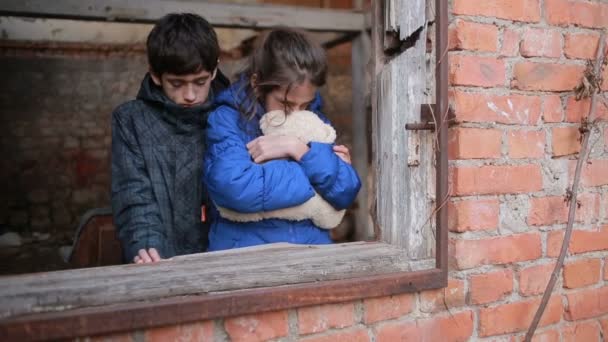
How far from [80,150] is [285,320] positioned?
18.3 ft

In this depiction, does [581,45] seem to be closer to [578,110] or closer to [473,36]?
[578,110]

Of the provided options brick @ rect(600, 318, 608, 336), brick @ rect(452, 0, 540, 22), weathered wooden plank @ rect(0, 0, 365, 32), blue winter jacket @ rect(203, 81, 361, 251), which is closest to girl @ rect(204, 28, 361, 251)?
blue winter jacket @ rect(203, 81, 361, 251)

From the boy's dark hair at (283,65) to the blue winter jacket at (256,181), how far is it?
2.2 inches

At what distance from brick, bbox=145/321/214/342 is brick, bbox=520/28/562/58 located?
1.27 m

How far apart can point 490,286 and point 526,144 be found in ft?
1.54

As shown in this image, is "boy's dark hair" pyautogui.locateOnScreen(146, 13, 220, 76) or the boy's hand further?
Answer: "boy's dark hair" pyautogui.locateOnScreen(146, 13, 220, 76)

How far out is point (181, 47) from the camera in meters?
2.14

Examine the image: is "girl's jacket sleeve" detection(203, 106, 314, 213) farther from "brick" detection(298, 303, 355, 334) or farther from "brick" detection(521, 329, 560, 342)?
"brick" detection(521, 329, 560, 342)

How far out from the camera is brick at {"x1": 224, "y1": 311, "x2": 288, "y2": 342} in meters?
1.55

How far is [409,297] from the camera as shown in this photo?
1771 mm

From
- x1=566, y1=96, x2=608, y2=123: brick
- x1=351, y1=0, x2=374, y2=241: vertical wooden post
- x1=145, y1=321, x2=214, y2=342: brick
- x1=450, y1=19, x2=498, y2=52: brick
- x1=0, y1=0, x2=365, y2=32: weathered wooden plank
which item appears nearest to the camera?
x1=145, y1=321, x2=214, y2=342: brick


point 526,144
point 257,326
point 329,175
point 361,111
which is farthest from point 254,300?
point 361,111

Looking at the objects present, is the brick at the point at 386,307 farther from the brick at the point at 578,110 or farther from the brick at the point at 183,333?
the brick at the point at 578,110

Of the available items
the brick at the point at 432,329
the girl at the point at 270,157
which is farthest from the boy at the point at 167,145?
the brick at the point at 432,329
